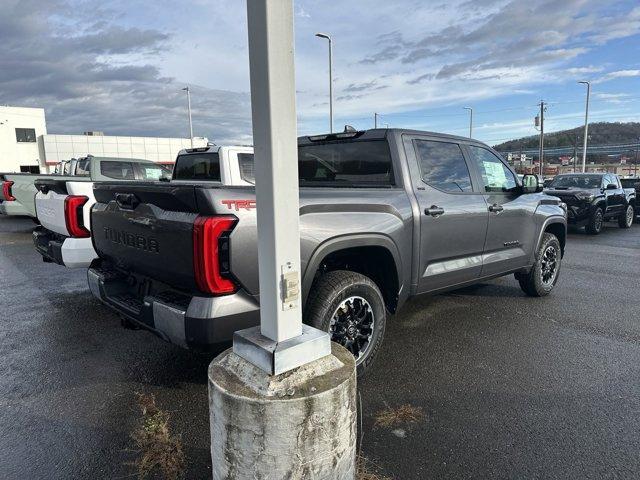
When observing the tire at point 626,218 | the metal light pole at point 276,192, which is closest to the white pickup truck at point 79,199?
the metal light pole at point 276,192

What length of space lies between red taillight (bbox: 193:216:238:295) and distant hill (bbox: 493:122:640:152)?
348 feet

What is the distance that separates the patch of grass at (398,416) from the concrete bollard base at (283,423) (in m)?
0.97

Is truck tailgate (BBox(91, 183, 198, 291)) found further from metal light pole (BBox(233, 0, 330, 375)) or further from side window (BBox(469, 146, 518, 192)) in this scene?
side window (BBox(469, 146, 518, 192))

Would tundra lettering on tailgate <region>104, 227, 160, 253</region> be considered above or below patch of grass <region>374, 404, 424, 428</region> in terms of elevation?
above

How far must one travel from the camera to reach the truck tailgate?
2.62 metres

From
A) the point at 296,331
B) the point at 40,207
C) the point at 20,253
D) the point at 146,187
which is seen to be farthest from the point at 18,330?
the point at 20,253

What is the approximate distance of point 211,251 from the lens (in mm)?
2525

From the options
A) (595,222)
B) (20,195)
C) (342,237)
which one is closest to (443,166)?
(342,237)

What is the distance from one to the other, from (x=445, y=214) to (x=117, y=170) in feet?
32.8

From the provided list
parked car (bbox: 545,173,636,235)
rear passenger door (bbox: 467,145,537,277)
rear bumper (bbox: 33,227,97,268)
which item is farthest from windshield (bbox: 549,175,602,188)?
rear bumper (bbox: 33,227,97,268)

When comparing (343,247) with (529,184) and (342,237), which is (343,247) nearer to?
(342,237)

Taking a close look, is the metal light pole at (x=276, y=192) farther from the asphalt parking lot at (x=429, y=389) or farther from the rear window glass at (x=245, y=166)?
the rear window glass at (x=245, y=166)

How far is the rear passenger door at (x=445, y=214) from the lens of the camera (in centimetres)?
399

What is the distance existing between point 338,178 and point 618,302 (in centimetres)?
393
